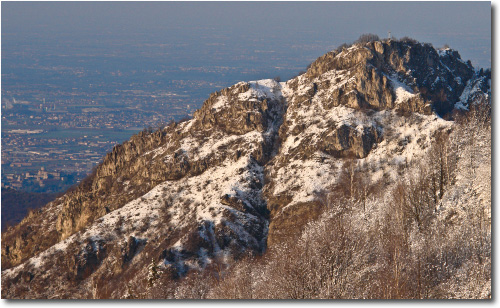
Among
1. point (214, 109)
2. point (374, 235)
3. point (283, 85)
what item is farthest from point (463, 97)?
point (374, 235)

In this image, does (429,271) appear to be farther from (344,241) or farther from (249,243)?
(249,243)

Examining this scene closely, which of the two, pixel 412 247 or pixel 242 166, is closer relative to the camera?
pixel 412 247

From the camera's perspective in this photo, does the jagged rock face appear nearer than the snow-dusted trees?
No

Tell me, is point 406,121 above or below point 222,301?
above

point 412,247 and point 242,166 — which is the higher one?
point 242,166

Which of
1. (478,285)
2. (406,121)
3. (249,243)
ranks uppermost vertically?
(406,121)

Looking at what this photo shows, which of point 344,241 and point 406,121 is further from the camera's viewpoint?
point 406,121

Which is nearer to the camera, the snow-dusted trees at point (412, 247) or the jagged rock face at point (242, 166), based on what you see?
the snow-dusted trees at point (412, 247)

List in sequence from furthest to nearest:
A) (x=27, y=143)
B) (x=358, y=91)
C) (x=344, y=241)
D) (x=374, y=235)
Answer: (x=27, y=143) → (x=358, y=91) → (x=374, y=235) → (x=344, y=241)
